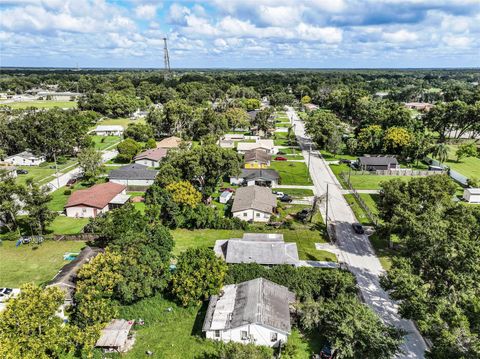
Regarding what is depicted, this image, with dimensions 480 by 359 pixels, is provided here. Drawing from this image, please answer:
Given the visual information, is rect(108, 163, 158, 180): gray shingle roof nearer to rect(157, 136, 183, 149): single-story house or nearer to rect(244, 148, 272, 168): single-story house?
rect(244, 148, 272, 168): single-story house

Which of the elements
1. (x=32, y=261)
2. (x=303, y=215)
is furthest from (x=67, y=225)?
(x=303, y=215)

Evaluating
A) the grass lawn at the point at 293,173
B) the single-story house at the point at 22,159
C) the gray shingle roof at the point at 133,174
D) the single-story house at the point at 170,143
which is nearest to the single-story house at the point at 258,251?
the grass lawn at the point at 293,173

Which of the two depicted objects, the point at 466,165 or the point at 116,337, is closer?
the point at 116,337

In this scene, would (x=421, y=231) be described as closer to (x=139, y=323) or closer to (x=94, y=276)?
(x=139, y=323)

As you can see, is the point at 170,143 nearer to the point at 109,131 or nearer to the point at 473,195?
the point at 109,131

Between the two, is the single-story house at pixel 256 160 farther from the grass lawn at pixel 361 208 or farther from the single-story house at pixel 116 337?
the single-story house at pixel 116 337

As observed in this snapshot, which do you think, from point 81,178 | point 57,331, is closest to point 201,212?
point 57,331
